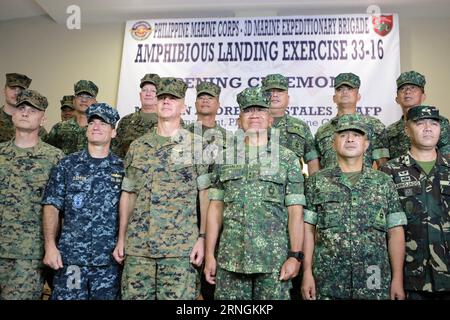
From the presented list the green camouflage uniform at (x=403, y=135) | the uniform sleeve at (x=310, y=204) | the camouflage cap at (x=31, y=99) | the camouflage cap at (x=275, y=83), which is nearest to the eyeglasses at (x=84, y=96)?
the camouflage cap at (x=31, y=99)

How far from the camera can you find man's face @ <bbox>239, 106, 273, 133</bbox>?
2.49 metres

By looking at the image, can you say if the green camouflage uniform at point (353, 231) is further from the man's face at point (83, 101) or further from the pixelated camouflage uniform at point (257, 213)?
the man's face at point (83, 101)

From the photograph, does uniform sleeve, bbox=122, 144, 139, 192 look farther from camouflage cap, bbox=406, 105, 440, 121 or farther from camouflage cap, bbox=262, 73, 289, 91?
camouflage cap, bbox=406, 105, 440, 121

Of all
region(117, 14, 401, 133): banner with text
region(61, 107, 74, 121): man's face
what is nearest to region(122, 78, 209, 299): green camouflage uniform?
region(61, 107, 74, 121): man's face

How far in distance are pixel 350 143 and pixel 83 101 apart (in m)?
2.37

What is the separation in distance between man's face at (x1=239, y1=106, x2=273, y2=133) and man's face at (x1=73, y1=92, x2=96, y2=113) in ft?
5.94

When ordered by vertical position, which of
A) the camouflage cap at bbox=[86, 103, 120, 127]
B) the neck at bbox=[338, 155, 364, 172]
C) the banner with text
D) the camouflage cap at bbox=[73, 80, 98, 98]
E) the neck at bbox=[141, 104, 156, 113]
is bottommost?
the neck at bbox=[338, 155, 364, 172]

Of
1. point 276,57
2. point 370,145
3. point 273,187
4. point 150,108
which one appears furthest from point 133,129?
point 276,57

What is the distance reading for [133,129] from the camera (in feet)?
11.7

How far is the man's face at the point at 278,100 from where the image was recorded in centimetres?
327

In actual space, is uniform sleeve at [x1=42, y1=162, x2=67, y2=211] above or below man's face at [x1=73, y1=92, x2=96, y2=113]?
below

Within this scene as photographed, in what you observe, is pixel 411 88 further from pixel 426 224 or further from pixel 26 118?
pixel 26 118

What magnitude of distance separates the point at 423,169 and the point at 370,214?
465mm
